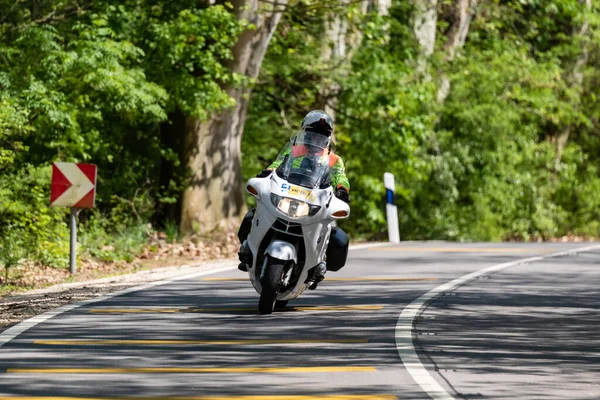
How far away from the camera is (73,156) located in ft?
85.5

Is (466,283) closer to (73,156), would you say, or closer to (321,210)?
(321,210)

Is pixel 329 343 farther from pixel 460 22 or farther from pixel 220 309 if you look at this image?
pixel 460 22

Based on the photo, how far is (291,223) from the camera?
14469 mm

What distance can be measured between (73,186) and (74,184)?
3 cm

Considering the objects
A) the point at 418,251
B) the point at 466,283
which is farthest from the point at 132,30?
the point at 466,283

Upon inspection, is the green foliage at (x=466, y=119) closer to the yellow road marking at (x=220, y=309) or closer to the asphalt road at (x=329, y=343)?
the asphalt road at (x=329, y=343)

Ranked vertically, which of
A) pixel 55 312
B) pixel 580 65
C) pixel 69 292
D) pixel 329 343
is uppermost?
pixel 329 343

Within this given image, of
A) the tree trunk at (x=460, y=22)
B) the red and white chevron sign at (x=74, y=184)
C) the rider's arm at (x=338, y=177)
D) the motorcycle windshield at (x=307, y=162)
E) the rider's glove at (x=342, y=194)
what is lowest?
the tree trunk at (x=460, y=22)

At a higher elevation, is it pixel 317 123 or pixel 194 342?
pixel 317 123

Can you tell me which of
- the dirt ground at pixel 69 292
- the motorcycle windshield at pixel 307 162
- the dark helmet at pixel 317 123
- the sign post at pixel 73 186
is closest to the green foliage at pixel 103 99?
the sign post at pixel 73 186

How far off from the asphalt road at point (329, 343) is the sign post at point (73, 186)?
2.34m

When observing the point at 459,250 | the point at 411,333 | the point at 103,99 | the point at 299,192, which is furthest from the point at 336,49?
the point at 411,333

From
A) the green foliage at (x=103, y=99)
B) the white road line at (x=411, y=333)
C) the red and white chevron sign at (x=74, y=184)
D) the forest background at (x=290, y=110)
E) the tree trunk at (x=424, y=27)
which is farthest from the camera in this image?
the tree trunk at (x=424, y=27)

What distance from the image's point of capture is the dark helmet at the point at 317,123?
14977 millimetres
